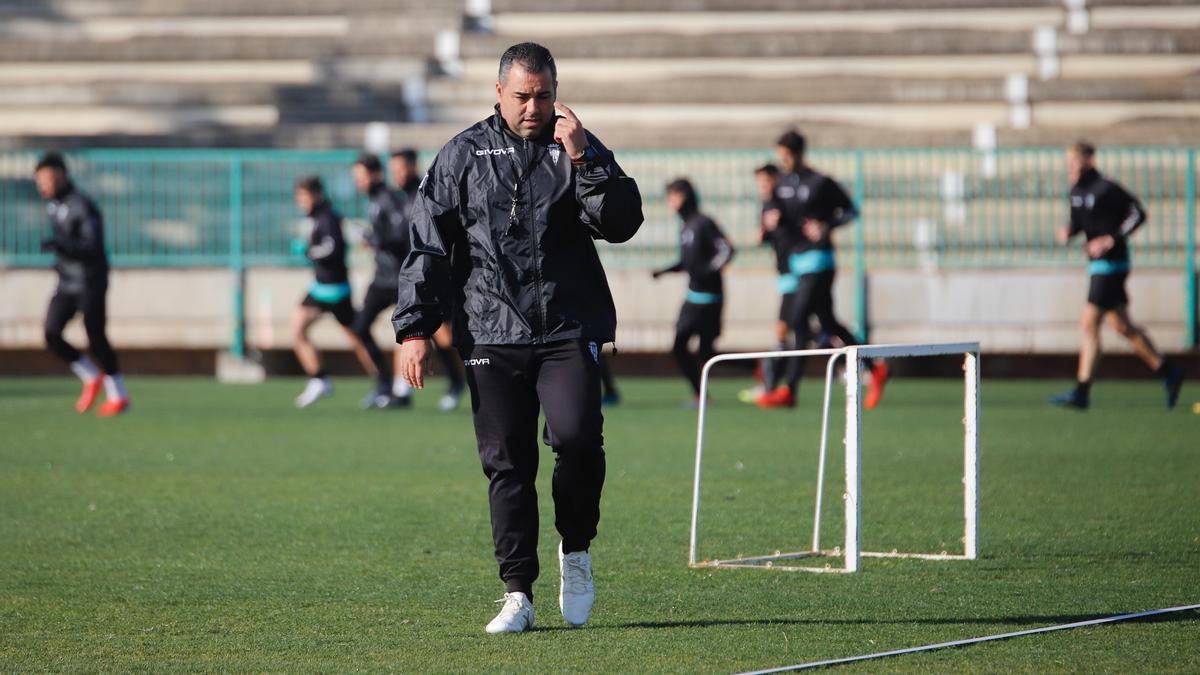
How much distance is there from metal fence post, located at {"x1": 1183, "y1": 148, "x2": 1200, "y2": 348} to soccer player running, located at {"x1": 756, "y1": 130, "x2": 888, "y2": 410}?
622 cm

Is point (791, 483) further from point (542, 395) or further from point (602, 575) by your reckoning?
point (542, 395)

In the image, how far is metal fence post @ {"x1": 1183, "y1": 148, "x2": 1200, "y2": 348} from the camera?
2011cm

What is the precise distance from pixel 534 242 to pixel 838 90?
18.9 metres

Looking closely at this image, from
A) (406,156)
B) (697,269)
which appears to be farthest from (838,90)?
(406,156)

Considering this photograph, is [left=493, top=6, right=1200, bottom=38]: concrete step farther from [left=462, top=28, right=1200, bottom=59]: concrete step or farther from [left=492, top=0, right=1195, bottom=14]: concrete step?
[left=462, top=28, right=1200, bottom=59]: concrete step

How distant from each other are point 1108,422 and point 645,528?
6.75 metres

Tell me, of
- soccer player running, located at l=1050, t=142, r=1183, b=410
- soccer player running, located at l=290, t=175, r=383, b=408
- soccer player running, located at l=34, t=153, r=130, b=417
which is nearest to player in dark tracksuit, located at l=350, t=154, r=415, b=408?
soccer player running, located at l=290, t=175, r=383, b=408

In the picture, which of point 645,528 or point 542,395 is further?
point 645,528

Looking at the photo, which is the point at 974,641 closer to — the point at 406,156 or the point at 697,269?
the point at 697,269

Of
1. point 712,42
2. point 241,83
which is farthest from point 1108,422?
point 241,83

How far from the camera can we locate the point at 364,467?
11242mm

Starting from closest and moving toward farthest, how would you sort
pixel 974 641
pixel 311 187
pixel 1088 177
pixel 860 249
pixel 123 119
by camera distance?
pixel 974 641 < pixel 1088 177 < pixel 311 187 < pixel 860 249 < pixel 123 119

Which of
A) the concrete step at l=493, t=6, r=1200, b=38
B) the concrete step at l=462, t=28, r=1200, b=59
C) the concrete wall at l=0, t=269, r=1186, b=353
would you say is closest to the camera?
the concrete wall at l=0, t=269, r=1186, b=353

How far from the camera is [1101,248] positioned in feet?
48.6
